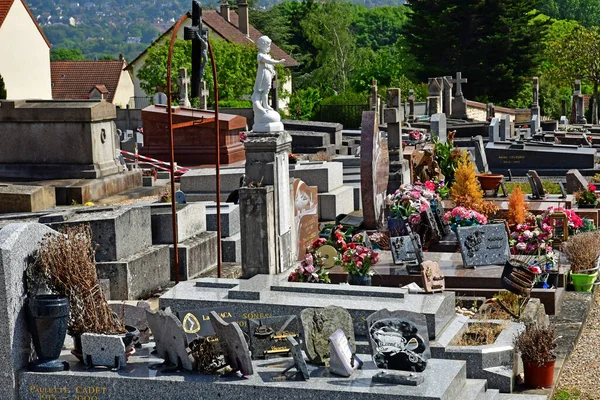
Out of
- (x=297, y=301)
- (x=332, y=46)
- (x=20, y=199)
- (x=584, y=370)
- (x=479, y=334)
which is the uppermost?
(x=332, y=46)

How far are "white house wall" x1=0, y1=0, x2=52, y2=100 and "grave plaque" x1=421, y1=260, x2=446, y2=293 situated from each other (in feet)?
144

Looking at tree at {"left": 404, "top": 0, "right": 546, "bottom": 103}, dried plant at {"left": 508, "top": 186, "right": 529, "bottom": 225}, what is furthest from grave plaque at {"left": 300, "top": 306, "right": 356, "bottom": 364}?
tree at {"left": 404, "top": 0, "right": 546, "bottom": 103}

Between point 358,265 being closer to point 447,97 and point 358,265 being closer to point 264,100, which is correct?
point 264,100

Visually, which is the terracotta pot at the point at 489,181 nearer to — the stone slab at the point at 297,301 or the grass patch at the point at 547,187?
the grass patch at the point at 547,187

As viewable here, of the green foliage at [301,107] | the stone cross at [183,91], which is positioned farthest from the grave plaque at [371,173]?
the green foliage at [301,107]

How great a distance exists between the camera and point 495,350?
10.1m

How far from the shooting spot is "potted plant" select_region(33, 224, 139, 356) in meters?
9.37

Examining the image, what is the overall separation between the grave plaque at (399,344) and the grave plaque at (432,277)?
2626 mm

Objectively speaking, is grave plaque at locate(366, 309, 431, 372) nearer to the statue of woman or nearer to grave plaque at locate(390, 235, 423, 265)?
grave plaque at locate(390, 235, 423, 265)

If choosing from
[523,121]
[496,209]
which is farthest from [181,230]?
[523,121]

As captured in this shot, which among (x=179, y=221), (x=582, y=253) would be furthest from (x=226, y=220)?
(x=582, y=253)

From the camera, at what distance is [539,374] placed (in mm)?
10289

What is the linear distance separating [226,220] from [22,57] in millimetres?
42313

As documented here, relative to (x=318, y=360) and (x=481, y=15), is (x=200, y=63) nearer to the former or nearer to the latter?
(x=318, y=360)
